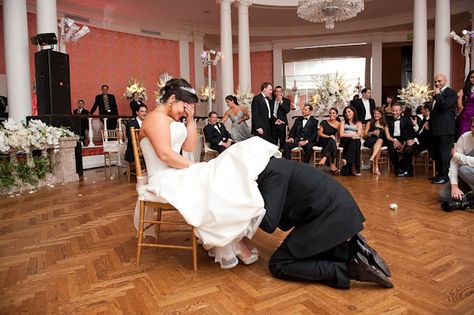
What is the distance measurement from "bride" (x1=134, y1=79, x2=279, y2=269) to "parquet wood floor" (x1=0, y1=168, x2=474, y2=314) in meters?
0.30

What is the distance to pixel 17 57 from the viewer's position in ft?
22.0

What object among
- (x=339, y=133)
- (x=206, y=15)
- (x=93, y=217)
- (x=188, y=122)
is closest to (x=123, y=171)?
(x=93, y=217)

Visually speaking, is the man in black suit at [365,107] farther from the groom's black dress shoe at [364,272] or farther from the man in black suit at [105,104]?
the man in black suit at [105,104]

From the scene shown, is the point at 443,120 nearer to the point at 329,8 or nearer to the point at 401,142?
the point at 401,142

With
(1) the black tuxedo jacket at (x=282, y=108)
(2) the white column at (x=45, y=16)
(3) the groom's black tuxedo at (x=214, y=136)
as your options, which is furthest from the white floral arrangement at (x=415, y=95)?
(2) the white column at (x=45, y=16)

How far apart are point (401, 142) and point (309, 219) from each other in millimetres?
4957

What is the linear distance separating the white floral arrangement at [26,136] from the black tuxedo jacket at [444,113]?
550 cm

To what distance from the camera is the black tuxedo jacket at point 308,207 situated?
204 cm

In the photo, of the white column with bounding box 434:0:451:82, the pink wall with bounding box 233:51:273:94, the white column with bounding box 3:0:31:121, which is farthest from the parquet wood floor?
the pink wall with bounding box 233:51:273:94

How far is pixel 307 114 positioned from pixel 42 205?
455 cm

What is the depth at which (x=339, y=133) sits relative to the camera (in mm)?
6699

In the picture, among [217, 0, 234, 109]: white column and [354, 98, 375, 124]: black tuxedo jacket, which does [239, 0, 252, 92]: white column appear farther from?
[354, 98, 375, 124]: black tuxedo jacket

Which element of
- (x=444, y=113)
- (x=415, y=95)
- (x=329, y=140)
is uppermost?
(x=415, y=95)

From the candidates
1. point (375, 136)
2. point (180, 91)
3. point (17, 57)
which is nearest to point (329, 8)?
point (375, 136)
